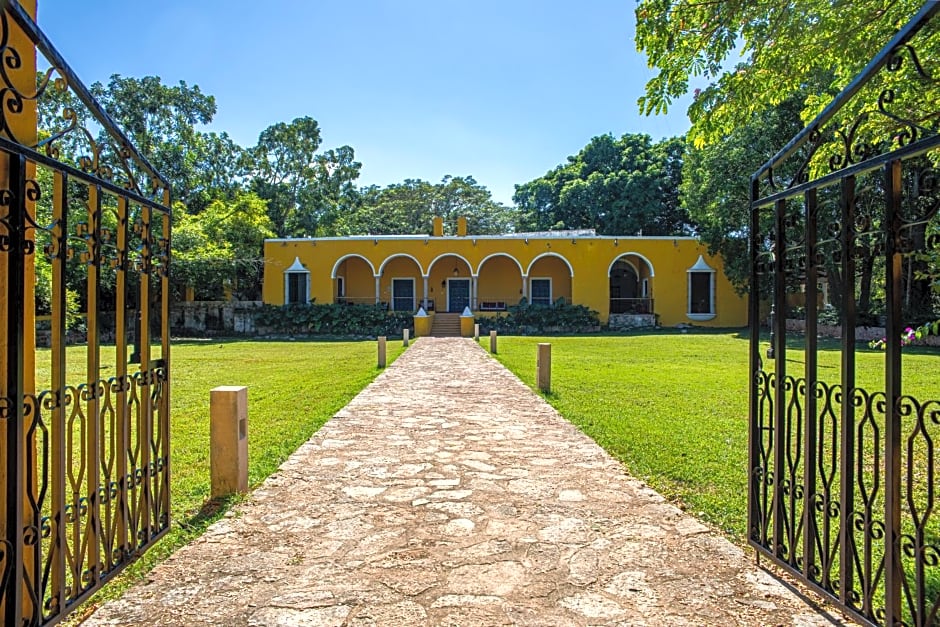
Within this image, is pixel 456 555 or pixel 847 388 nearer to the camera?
pixel 847 388

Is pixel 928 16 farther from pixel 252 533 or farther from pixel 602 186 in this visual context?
pixel 602 186

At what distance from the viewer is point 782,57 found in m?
4.63

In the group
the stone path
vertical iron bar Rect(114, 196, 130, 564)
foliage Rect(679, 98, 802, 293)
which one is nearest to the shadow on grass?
the stone path

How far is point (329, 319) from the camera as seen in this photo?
2445 centimetres

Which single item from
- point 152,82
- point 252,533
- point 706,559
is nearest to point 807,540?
point 706,559

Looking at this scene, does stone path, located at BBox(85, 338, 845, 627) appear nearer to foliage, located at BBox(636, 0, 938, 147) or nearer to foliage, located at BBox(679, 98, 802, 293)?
foliage, located at BBox(636, 0, 938, 147)

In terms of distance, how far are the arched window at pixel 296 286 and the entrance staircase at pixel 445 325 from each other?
19.4 ft

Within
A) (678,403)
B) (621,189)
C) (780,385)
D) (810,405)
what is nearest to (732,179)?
(621,189)

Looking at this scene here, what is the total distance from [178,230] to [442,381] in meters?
18.7

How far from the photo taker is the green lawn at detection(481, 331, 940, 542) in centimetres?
→ 450

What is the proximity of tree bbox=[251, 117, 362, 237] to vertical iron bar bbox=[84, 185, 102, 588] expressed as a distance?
3383 cm

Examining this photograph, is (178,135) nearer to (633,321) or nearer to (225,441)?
(633,321)

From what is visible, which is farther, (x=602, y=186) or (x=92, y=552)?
(x=602, y=186)

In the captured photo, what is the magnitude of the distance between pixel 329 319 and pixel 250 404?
16646 mm
